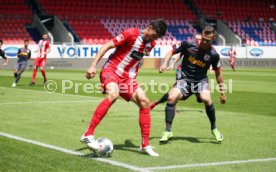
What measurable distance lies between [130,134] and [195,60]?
1776 millimetres

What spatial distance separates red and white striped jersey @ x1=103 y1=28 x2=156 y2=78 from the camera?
26.0 feet

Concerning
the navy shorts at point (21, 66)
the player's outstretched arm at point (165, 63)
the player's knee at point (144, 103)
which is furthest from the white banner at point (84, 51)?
the player's knee at point (144, 103)

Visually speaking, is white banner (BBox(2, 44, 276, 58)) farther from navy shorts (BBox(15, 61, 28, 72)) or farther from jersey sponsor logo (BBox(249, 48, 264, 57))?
navy shorts (BBox(15, 61, 28, 72))

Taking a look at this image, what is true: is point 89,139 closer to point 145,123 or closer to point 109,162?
point 109,162

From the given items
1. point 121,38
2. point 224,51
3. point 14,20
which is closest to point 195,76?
point 121,38

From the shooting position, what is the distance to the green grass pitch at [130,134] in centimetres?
708

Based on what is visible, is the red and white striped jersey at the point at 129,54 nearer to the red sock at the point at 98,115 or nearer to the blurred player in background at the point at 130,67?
the blurred player in background at the point at 130,67

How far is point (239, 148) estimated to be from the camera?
843 centimetres

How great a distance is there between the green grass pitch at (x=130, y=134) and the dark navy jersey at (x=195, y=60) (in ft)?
3.58

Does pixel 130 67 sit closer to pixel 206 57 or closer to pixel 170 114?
pixel 170 114

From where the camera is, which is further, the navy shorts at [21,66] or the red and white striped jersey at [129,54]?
the navy shorts at [21,66]

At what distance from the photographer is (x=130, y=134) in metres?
9.88

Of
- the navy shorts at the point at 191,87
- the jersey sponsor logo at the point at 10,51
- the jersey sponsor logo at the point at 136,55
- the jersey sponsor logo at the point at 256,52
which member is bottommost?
the jersey sponsor logo at the point at 256,52

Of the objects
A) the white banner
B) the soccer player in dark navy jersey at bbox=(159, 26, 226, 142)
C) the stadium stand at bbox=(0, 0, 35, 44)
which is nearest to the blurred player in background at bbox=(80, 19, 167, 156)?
the soccer player in dark navy jersey at bbox=(159, 26, 226, 142)
